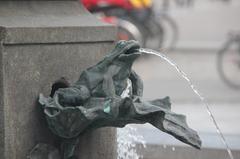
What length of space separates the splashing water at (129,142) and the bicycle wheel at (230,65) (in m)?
6.06

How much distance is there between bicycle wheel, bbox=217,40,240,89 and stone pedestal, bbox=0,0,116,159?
7517 millimetres

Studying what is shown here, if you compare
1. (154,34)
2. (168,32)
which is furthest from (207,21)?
(154,34)

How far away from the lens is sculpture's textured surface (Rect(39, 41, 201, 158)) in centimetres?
376

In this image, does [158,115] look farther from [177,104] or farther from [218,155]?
[177,104]

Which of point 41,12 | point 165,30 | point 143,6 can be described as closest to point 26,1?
point 41,12

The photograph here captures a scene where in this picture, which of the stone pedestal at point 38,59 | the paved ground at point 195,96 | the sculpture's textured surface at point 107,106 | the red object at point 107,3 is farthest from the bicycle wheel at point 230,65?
the sculpture's textured surface at point 107,106

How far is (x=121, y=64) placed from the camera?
390 cm

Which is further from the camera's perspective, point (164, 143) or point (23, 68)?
point (164, 143)

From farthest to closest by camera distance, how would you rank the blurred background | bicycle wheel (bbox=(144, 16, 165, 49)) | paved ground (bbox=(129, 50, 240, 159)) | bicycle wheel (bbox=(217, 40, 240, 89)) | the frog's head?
bicycle wheel (bbox=(144, 16, 165, 49)) < bicycle wheel (bbox=(217, 40, 240, 89)) < paved ground (bbox=(129, 50, 240, 159)) < the blurred background < the frog's head

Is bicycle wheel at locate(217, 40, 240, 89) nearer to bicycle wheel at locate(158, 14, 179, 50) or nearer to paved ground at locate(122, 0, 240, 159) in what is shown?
paved ground at locate(122, 0, 240, 159)

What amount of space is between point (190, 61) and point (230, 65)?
8.59 ft

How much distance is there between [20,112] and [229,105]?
6.36m

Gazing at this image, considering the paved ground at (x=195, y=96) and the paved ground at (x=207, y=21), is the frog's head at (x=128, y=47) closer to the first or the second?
the paved ground at (x=195, y=96)

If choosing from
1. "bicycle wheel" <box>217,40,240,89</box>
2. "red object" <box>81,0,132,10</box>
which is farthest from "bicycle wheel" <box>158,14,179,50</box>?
"bicycle wheel" <box>217,40,240,89</box>
